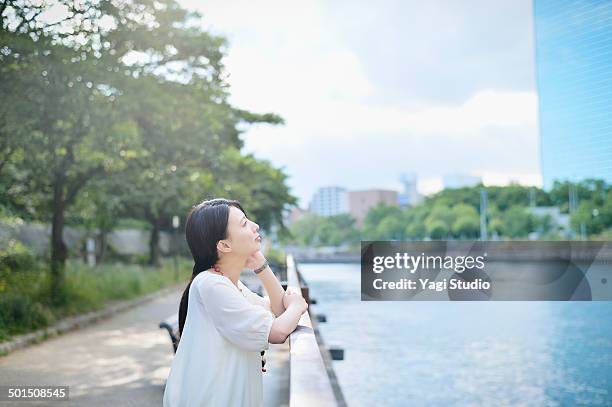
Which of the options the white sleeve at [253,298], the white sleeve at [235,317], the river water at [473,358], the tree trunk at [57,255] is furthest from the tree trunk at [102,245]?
the white sleeve at [235,317]

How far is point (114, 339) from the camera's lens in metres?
9.99

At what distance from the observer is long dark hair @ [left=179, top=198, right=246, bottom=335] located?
2.00m

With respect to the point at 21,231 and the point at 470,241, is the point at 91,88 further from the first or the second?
the point at 470,241

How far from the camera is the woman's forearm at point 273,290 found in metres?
2.19

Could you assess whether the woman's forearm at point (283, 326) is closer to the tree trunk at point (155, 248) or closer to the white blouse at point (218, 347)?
the white blouse at point (218, 347)

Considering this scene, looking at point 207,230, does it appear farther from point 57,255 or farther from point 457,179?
point 457,179

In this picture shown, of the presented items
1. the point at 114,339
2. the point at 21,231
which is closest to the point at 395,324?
the point at 21,231

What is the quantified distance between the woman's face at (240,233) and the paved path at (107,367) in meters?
3.77

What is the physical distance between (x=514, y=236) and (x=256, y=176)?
55.7m

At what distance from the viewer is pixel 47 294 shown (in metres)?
11.5

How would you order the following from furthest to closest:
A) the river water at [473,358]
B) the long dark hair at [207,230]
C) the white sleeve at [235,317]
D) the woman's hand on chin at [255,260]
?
the river water at [473,358]
the woman's hand on chin at [255,260]
the long dark hair at [207,230]
the white sleeve at [235,317]

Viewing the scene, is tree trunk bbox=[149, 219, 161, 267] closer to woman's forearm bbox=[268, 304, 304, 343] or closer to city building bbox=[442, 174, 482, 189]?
woman's forearm bbox=[268, 304, 304, 343]

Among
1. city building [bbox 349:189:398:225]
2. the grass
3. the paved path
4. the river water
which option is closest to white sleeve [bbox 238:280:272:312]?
the paved path

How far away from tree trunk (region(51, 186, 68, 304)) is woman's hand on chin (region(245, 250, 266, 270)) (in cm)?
1037
